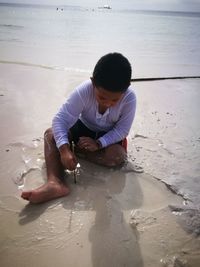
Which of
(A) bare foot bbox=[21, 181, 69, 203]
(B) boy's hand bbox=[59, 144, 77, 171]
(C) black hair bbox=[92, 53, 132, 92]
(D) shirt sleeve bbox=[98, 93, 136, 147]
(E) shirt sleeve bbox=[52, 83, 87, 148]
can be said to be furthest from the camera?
(D) shirt sleeve bbox=[98, 93, 136, 147]

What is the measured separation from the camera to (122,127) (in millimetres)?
2711

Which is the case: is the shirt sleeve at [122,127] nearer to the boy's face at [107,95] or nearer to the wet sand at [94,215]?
the wet sand at [94,215]

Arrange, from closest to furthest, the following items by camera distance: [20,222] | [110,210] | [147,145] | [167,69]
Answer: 1. [20,222]
2. [110,210]
3. [147,145]
4. [167,69]

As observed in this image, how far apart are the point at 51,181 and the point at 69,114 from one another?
1.88ft

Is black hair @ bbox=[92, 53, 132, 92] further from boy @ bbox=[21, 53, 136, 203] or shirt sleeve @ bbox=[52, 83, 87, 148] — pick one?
shirt sleeve @ bbox=[52, 83, 87, 148]

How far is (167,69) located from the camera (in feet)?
23.3

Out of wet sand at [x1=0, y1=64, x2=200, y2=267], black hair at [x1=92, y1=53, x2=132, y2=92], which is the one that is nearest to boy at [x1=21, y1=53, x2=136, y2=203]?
black hair at [x1=92, y1=53, x2=132, y2=92]

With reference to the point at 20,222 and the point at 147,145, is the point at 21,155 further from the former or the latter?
the point at 147,145

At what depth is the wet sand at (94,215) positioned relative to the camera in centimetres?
189

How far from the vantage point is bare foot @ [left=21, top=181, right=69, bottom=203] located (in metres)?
2.22

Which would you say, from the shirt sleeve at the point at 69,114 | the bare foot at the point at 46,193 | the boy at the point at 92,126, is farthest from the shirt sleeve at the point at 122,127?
the bare foot at the point at 46,193

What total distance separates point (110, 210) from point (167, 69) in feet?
17.7

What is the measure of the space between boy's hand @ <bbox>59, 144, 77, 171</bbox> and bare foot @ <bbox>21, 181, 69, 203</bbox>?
0.16 m

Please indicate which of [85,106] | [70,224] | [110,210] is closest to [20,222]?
[70,224]
